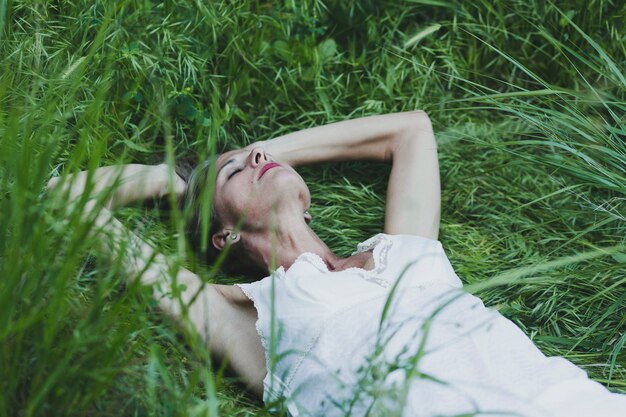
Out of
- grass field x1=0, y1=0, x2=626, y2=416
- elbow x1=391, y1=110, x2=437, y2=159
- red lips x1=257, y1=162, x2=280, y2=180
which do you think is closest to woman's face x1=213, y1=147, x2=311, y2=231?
Answer: red lips x1=257, y1=162, x2=280, y2=180

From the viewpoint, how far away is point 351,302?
7.90 feet


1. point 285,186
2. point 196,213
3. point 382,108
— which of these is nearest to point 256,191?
point 285,186

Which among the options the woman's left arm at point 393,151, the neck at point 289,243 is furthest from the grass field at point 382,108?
the neck at point 289,243

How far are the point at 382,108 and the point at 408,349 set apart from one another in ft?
5.32

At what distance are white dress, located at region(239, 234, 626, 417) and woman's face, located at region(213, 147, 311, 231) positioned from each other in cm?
22

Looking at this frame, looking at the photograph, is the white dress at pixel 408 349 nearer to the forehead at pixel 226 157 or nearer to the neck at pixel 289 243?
the neck at pixel 289 243

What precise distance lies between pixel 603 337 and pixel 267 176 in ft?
4.32

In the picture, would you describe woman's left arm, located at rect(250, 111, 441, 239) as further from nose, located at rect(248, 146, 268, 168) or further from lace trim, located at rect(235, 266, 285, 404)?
lace trim, located at rect(235, 266, 285, 404)

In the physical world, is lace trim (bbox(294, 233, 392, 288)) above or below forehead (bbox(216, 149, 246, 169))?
below

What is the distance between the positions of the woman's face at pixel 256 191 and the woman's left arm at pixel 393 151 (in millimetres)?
222

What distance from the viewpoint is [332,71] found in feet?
11.5

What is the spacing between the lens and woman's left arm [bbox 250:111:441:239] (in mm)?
2920

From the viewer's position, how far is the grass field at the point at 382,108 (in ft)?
8.61

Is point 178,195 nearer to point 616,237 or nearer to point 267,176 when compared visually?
point 267,176
